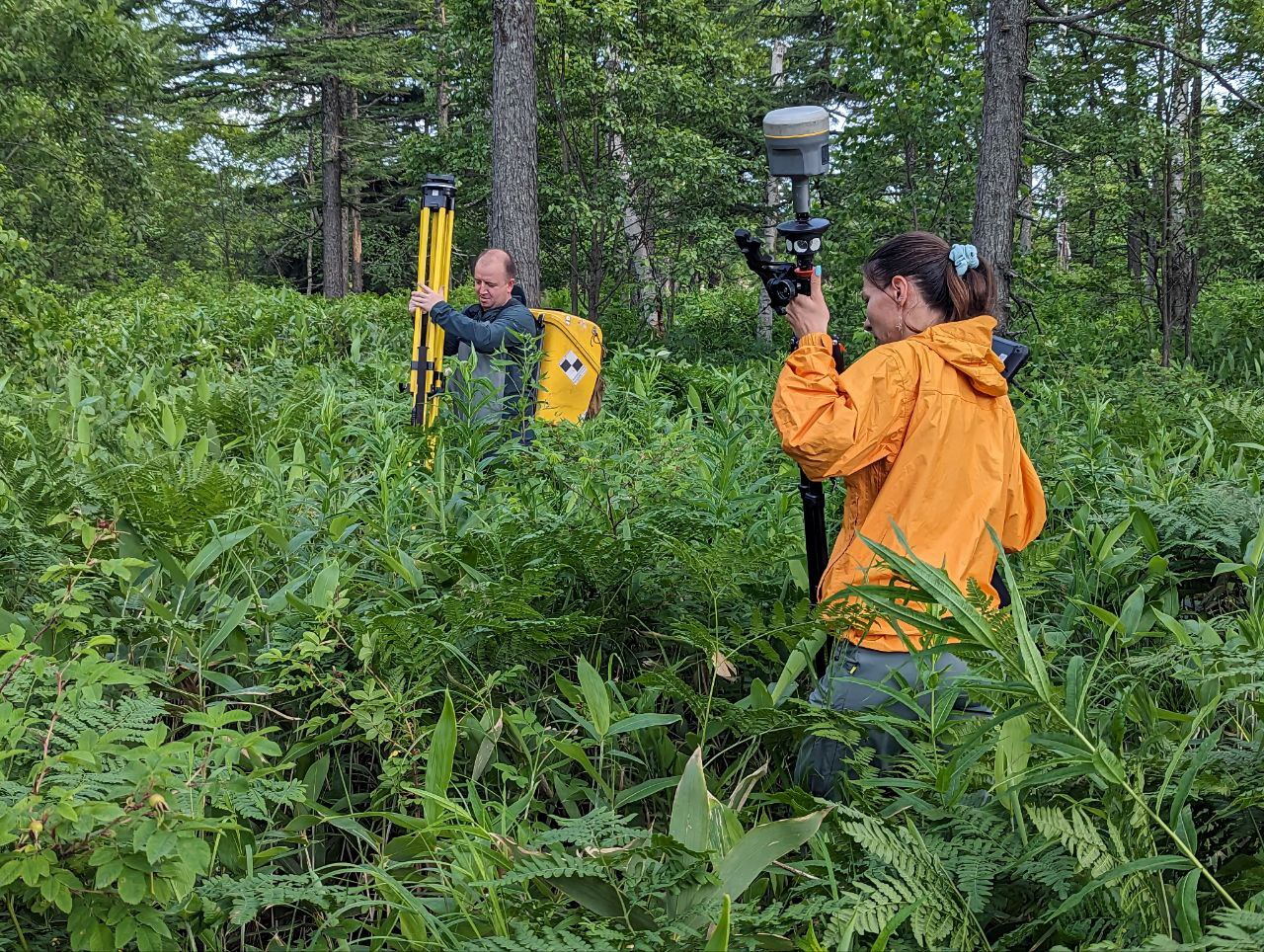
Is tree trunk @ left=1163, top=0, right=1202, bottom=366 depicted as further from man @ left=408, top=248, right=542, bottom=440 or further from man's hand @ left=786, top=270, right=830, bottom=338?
man's hand @ left=786, top=270, right=830, bottom=338

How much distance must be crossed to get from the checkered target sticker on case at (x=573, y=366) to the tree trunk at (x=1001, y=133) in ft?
13.9

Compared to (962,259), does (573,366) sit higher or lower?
lower

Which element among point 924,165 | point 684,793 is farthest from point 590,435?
point 924,165

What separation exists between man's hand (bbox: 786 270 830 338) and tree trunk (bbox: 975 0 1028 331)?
5907 mm

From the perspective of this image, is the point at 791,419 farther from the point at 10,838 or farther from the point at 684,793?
the point at 10,838

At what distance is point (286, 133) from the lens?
84.2 feet

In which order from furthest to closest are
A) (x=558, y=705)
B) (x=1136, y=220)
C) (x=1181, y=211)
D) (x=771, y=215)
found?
1. (x=771, y=215)
2. (x=1136, y=220)
3. (x=1181, y=211)
4. (x=558, y=705)

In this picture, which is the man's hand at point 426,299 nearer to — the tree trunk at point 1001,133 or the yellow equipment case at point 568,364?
the yellow equipment case at point 568,364

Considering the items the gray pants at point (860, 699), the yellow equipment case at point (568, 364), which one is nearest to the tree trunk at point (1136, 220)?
the yellow equipment case at point (568, 364)

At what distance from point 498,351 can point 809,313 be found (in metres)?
2.63

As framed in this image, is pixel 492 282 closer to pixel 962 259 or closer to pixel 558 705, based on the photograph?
pixel 558 705

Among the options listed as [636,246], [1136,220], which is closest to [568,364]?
[636,246]

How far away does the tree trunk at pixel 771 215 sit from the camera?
12732 mm

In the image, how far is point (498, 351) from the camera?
493cm
